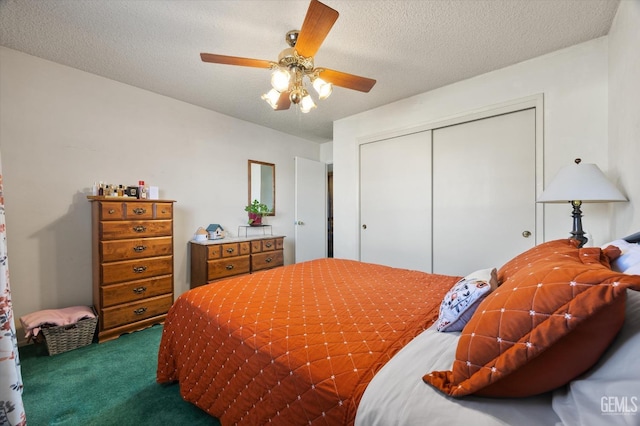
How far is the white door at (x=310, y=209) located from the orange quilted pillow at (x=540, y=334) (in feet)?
11.1

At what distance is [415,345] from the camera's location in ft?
3.07

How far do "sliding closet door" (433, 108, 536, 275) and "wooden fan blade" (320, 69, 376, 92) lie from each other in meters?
1.36

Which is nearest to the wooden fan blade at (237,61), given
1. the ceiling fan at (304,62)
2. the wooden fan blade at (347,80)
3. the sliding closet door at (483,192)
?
the ceiling fan at (304,62)

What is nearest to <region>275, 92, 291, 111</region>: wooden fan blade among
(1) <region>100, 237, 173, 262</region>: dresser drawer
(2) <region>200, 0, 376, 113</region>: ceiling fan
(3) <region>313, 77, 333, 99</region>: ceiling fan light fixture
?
(2) <region>200, 0, 376, 113</region>: ceiling fan

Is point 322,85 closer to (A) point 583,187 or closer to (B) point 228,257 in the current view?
(A) point 583,187

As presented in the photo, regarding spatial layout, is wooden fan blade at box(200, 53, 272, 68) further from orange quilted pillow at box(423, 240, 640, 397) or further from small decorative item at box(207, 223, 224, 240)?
small decorative item at box(207, 223, 224, 240)

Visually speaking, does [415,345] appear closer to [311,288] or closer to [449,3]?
[311,288]

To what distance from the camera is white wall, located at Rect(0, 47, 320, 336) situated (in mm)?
2146

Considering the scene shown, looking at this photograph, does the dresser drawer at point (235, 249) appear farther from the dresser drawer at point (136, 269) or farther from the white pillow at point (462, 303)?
the white pillow at point (462, 303)

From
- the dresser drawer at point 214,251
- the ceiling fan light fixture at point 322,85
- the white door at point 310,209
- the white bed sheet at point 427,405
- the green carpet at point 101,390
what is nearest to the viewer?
the white bed sheet at point 427,405

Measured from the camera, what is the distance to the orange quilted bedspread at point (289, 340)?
83 cm

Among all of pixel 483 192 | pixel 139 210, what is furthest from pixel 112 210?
pixel 483 192

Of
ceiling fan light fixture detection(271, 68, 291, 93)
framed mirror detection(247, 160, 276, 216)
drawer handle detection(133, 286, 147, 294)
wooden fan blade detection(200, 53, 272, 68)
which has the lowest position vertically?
drawer handle detection(133, 286, 147, 294)

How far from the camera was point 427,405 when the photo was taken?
A: 676mm
